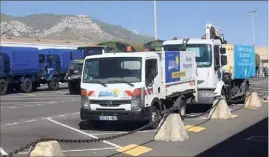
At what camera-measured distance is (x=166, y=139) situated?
10773 mm

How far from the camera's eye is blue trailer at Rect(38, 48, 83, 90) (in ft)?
108

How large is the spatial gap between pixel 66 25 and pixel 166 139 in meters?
74.3

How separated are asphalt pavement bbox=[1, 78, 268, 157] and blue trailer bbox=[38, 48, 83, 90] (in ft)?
47.6

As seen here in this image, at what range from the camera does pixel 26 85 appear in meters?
31.1

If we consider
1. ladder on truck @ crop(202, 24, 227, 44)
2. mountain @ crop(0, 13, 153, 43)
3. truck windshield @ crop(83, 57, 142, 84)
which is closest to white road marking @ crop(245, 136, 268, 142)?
truck windshield @ crop(83, 57, 142, 84)

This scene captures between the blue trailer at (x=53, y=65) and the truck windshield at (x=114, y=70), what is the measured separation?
802 inches

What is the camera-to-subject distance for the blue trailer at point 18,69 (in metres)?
29.3

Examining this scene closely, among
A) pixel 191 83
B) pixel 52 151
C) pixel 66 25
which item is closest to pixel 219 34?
pixel 191 83

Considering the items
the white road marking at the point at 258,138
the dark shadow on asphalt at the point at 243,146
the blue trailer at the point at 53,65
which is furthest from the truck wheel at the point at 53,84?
the white road marking at the point at 258,138

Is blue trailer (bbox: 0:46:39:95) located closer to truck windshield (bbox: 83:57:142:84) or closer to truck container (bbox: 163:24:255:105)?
truck container (bbox: 163:24:255:105)

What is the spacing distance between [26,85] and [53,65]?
335cm

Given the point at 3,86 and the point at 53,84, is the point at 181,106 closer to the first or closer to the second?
the point at 3,86

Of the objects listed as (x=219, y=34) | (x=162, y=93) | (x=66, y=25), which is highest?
(x=66, y=25)

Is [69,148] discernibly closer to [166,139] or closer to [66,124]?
[166,139]
